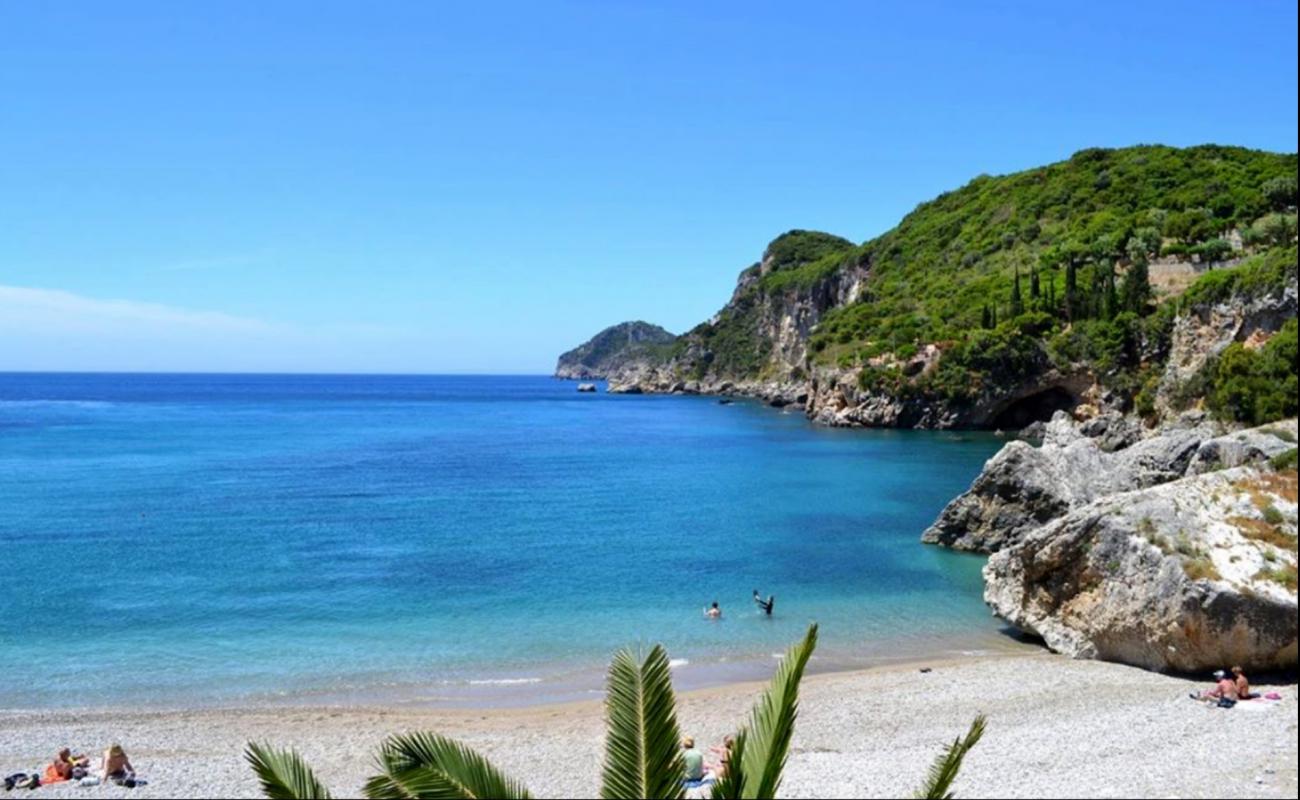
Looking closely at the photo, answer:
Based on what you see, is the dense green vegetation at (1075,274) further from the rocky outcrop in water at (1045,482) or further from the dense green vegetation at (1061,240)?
the rocky outcrop in water at (1045,482)

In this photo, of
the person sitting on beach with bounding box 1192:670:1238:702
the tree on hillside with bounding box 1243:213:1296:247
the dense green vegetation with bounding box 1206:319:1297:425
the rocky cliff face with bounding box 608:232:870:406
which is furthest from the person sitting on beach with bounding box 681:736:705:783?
the rocky cliff face with bounding box 608:232:870:406

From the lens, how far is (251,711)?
63.3ft

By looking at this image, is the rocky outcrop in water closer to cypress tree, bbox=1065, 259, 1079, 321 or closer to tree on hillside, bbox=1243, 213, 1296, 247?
tree on hillside, bbox=1243, 213, 1296, 247

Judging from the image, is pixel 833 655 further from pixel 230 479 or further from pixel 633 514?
pixel 230 479

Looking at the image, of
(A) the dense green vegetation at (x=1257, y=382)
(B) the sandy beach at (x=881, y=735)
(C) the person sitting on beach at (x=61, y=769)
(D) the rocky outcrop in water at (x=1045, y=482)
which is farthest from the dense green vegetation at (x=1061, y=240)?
(C) the person sitting on beach at (x=61, y=769)

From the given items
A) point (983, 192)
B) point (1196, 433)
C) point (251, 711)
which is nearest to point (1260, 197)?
point (983, 192)

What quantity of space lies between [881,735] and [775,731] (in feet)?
33.5

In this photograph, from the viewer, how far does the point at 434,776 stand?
7742mm

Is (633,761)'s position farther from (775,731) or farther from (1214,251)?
(1214,251)

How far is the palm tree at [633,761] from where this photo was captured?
773 centimetres

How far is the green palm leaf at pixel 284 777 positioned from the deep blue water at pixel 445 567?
507 inches

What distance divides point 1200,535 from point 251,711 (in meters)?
18.8

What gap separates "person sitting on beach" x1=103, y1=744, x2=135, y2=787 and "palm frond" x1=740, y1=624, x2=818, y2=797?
11603 mm

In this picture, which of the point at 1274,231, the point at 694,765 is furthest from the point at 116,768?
the point at 1274,231
